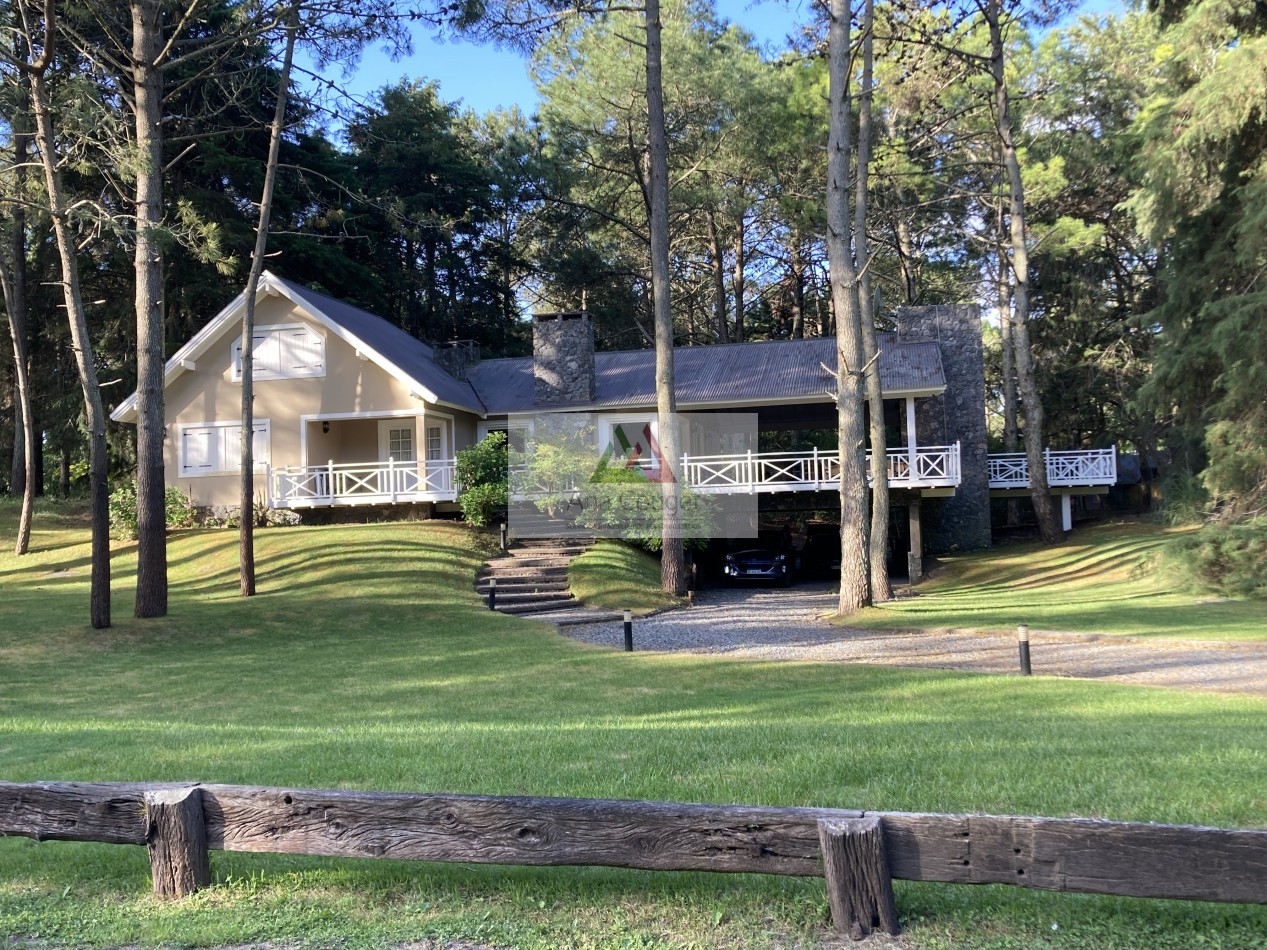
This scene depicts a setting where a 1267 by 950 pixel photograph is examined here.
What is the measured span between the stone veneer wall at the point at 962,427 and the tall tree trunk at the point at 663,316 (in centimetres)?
1034

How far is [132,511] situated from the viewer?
76.8ft

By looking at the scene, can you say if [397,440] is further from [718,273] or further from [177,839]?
[177,839]

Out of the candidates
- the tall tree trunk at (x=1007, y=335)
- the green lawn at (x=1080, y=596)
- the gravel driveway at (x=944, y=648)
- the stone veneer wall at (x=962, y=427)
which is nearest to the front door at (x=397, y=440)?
the gravel driveway at (x=944, y=648)

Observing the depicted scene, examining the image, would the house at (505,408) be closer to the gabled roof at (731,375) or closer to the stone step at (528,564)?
the gabled roof at (731,375)

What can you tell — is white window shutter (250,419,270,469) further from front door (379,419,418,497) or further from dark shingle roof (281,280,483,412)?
dark shingle roof (281,280,483,412)

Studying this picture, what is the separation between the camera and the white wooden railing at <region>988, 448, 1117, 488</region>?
27047 mm

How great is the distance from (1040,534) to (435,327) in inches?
946

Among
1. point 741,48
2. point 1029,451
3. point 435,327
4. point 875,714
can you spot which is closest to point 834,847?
point 875,714

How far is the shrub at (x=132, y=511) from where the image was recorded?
23406mm

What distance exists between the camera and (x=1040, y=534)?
27422 mm

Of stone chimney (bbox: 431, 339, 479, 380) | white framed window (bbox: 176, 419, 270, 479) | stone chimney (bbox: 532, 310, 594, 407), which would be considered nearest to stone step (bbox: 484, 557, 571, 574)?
stone chimney (bbox: 532, 310, 594, 407)

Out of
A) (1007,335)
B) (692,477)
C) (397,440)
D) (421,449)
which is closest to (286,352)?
(397,440)

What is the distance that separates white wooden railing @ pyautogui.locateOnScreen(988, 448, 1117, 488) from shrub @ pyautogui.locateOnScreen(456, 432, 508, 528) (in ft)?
49.0

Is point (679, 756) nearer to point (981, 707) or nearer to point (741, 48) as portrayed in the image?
point (981, 707)
